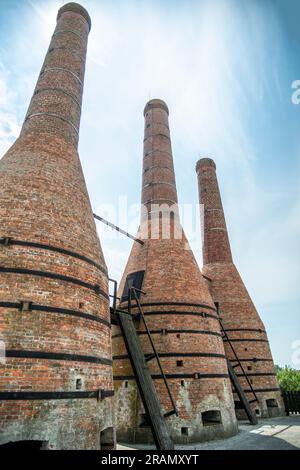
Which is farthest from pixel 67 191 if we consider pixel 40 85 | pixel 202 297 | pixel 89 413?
pixel 202 297

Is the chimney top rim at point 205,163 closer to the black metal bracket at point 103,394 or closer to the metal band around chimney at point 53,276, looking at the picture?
the metal band around chimney at point 53,276

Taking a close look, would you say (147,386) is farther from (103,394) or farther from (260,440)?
(260,440)

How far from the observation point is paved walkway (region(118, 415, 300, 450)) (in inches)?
304

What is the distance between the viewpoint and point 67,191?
25.9ft

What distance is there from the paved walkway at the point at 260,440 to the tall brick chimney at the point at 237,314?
2791 mm

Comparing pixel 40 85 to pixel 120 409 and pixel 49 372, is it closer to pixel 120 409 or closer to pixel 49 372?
pixel 49 372

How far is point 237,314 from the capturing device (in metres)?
15.1

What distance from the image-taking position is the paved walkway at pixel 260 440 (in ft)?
25.4

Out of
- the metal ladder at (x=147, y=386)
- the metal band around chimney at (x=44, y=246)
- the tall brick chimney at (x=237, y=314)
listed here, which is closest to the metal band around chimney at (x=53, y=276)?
the metal band around chimney at (x=44, y=246)

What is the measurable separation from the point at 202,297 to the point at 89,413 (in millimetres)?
6799

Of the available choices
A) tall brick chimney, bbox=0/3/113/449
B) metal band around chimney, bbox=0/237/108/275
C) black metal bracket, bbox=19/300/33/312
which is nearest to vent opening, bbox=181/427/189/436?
tall brick chimney, bbox=0/3/113/449

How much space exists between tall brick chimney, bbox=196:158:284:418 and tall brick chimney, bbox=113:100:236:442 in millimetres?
4000

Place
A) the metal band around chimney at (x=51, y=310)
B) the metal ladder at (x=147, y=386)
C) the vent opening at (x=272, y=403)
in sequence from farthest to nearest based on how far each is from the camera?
the vent opening at (x=272, y=403) < the metal ladder at (x=147, y=386) < the metal band around chimney at (x=51, y=310)

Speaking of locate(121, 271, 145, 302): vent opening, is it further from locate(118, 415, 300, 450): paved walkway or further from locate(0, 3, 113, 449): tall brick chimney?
locate(118, 415, 300, 450): paved walkway
